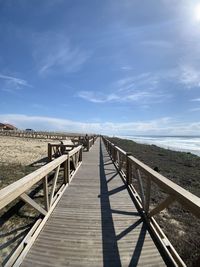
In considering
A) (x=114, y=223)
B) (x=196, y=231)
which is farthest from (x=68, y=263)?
(x=196, y=231)

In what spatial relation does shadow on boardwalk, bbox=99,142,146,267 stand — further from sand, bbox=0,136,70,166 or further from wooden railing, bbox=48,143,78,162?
sand, bbox=0,136,70,166

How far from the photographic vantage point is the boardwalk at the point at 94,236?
2.92 metres

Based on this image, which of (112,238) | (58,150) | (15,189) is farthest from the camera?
(58,150)

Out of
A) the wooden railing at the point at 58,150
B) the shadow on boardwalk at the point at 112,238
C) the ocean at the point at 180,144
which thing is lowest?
the ocean at the point at 180,144

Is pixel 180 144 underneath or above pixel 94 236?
underneath

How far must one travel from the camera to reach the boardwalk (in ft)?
9.59

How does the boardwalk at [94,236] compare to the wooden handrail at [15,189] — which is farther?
the boardwalk at [94,236]

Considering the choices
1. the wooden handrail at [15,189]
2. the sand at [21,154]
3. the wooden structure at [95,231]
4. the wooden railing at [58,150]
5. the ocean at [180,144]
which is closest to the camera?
the wooden handrail at [15,189]

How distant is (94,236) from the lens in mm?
3555

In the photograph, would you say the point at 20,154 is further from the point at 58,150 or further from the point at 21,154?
the point at 58,150

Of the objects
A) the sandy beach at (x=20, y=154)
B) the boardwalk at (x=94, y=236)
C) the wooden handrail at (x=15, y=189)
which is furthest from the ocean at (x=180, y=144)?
the wooden handrail at (x=15, y=189)

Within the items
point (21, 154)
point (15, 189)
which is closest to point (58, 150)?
point (21, 154)

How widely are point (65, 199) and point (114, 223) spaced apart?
170cm

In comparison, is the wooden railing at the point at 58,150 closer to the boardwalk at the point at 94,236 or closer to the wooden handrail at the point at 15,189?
the boardwalk at the point at 94,236
